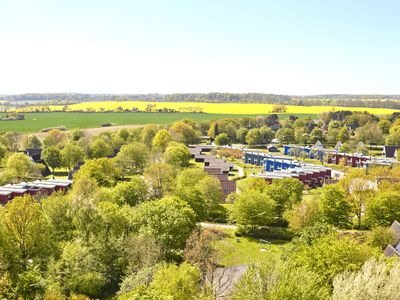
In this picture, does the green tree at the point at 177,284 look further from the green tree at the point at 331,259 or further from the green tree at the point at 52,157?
the green tree at the point at 52,157

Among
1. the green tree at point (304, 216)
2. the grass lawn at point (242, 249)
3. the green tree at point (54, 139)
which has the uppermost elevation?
the green tree at point (54, 139)

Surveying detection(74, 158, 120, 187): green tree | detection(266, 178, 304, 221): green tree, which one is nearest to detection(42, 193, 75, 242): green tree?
detection(74, 158, 120, 187): green tree

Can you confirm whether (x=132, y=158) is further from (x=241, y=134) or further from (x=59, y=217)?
(x=241, y=134)

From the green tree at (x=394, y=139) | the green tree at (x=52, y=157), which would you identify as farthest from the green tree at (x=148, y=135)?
the green tree at (x=394, y=139)

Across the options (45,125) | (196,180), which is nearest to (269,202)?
(196,180)

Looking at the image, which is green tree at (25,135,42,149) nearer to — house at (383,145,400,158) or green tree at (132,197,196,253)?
green tree at (132,197,196,253)
